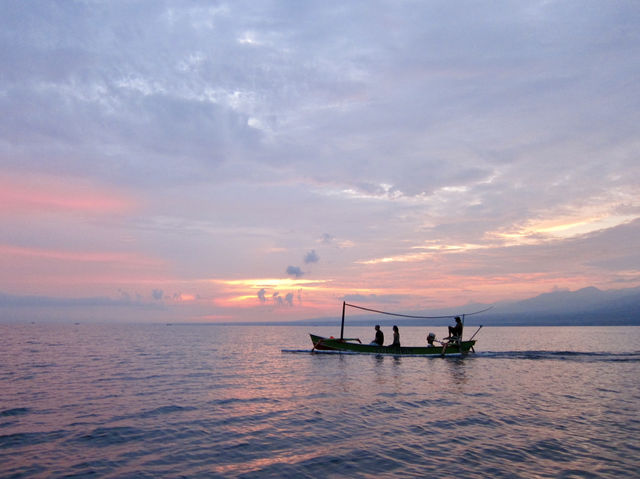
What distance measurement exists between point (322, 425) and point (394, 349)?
27351mm

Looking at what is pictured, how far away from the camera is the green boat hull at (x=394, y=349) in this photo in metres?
43.1

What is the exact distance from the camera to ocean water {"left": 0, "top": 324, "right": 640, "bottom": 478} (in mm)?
12195

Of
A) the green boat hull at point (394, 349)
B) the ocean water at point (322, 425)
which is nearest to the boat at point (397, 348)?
the green boat hull at point (394, 349)

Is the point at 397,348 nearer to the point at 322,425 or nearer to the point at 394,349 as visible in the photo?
the point at 394,349

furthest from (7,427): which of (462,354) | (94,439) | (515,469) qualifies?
(462,354)

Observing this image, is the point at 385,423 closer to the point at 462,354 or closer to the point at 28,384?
the point at 28,384

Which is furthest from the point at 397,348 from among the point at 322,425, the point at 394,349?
the point at 322,425

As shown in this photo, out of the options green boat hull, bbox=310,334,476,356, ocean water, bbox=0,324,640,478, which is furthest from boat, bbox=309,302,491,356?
ocean water, bbox=0,324,640,478

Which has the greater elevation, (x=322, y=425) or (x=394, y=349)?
(x=394, y=349)

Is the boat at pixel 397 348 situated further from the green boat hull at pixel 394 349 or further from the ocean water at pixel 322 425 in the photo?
the ocean water at pixel 322 425

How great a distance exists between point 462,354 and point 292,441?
3487cm

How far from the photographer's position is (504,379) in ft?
96.8

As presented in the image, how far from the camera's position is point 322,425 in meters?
16.9

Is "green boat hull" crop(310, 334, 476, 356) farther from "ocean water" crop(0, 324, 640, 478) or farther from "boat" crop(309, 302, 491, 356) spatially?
"ocean water" crop(0, 324, 640, 478)
